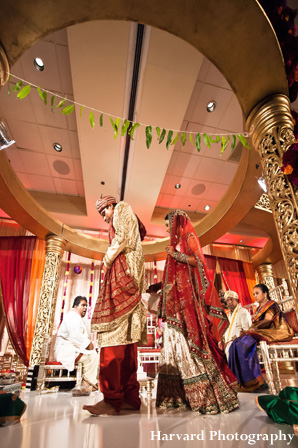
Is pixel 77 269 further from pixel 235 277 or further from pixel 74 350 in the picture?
pixel 235 277

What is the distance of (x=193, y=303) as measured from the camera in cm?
190

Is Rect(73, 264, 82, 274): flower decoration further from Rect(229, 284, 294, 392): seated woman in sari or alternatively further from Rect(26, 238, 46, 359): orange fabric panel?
Rect(229, 284, 294, 392): seated woman in sari

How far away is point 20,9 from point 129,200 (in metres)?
4.33

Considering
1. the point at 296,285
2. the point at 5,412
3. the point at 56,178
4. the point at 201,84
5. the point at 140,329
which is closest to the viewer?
the point at 5,412

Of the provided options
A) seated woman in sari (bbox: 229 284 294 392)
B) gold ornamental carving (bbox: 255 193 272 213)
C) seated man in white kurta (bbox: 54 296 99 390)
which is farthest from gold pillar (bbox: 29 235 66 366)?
gold ornamental carving (bbox: 255 193 272 213)

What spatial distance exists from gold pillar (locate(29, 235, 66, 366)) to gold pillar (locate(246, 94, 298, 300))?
188 inches

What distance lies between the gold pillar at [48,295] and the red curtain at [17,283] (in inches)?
26.5

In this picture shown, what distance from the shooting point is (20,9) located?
5.58 ft

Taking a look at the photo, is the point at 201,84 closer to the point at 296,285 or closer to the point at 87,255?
the point at 296,285

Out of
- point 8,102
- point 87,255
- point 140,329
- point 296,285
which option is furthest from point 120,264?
Answer: point 87,255

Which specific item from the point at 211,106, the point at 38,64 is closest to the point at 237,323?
the point at 211,106

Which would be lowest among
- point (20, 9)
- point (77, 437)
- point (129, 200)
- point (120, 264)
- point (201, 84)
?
point (77, 437)

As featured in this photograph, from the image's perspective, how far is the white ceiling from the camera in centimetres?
334

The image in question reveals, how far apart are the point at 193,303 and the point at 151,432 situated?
859mm
